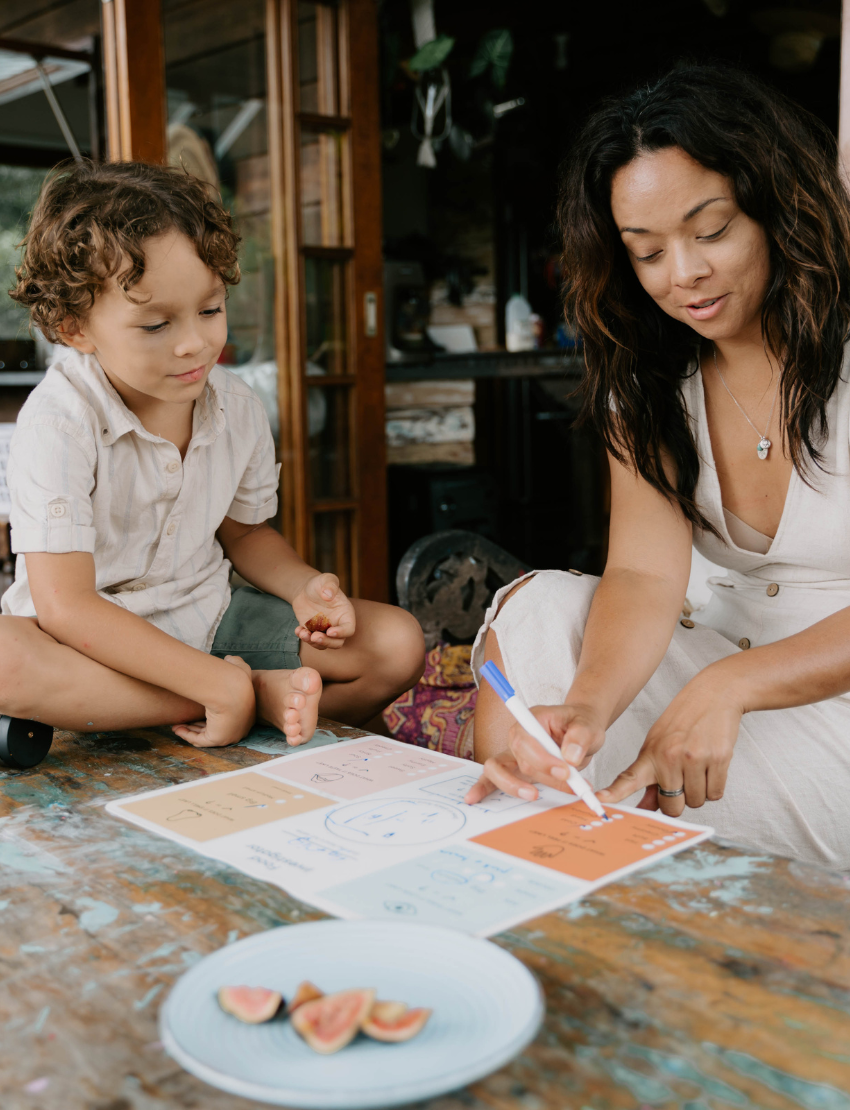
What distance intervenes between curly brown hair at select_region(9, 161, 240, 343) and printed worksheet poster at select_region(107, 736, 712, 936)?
0.69 metres

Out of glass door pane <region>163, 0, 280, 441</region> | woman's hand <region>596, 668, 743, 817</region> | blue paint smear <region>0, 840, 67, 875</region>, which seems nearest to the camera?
blue paint smear <region>0, 840, 67, 875</region>

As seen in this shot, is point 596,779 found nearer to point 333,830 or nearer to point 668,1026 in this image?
point 333,830

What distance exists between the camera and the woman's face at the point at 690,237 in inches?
47.9

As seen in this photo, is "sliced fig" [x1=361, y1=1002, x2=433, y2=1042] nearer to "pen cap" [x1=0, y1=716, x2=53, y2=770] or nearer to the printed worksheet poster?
the printed worksheet poster

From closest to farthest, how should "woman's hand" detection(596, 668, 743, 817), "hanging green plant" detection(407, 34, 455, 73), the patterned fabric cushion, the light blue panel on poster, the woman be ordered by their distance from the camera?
the light blue panel on poster → "woman's hand" detection(596, 668, 743, 817) → the woman → the patterned fabric cushion → "hanging green plant" detection(407, 34, 455, 73)

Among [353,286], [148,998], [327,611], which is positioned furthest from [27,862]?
[353,286]

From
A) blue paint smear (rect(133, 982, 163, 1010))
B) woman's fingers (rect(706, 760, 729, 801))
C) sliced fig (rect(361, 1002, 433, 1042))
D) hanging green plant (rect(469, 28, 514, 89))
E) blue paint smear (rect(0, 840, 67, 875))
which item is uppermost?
hanging green plant (rect(469, 28, 514, 89))

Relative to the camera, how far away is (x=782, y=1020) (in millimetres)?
591

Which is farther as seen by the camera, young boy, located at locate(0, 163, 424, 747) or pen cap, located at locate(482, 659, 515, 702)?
young boy, located at locate(0, 163, 424, 747)

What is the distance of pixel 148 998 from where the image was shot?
0.63m

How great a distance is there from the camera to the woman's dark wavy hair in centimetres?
122

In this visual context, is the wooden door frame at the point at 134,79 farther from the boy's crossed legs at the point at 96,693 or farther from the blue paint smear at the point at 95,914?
the blue paint smear at the point at 95,914

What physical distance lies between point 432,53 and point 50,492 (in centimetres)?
331

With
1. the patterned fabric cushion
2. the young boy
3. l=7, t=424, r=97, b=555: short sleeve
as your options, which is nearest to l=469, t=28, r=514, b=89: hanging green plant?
the patterned fabric cushion
